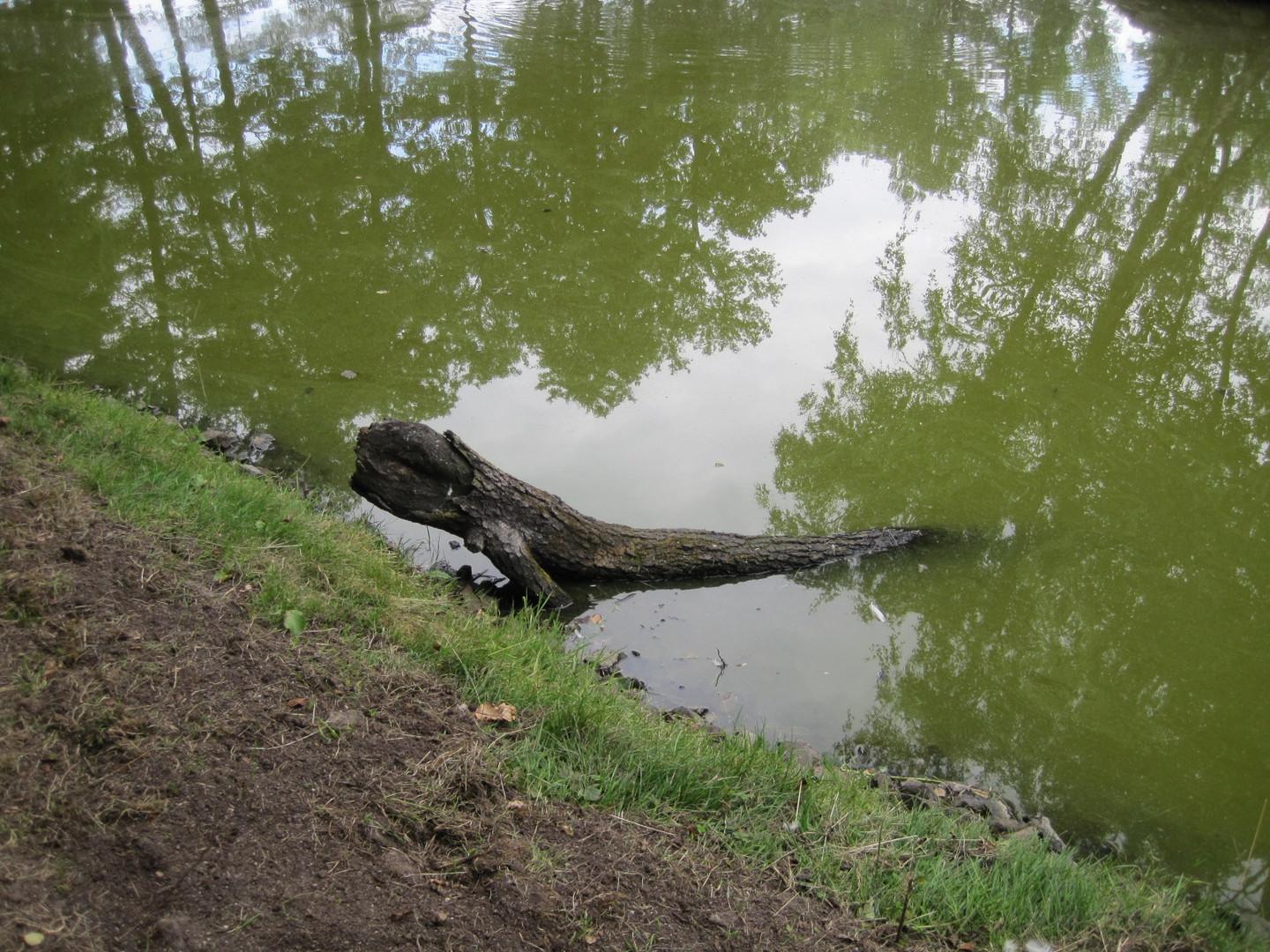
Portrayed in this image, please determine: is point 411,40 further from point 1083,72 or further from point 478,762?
point 478,762

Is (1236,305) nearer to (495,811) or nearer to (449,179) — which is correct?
(449,179)

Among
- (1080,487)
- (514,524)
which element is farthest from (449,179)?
(1080,487)

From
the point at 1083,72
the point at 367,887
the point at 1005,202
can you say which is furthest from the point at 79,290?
the point at 1083,72

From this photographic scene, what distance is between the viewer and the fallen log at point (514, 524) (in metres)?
4.26

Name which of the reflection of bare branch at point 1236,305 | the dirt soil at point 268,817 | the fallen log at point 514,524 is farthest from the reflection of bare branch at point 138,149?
the reflection of bare branch at point 1236,305

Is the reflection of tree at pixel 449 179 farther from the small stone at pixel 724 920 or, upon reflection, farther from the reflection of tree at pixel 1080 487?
the small stone at pixel 724 920

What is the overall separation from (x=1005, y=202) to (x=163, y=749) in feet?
26.4

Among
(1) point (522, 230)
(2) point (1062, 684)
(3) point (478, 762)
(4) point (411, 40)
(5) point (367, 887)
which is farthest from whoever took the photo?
(4) point (411, 40)

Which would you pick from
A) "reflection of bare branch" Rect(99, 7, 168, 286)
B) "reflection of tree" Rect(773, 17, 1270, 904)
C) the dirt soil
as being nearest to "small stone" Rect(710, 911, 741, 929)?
the dirt soil

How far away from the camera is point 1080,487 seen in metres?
5.18

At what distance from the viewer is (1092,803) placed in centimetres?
365

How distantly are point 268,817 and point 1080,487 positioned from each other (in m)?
4.64

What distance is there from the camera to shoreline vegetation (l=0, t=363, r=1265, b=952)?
2211 mm

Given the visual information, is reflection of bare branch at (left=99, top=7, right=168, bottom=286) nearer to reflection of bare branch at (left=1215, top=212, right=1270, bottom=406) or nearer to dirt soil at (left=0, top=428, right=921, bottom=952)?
dirt soil at (left=0, top=428, right=921, bottom=952)
